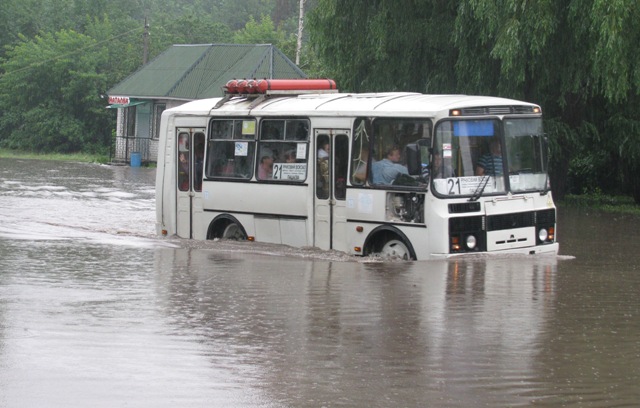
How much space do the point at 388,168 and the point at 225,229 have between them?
12.3 ft

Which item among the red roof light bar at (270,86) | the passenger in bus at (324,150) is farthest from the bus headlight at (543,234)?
the red roof light bar at (270,86)

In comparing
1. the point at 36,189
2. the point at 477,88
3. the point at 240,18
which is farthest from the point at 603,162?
the point at 240,18

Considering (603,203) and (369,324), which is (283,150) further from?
(603,203)

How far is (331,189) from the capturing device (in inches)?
639

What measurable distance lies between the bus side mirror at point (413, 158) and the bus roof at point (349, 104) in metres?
0.56

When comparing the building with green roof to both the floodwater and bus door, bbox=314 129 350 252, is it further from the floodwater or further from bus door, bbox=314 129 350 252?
the floodwater

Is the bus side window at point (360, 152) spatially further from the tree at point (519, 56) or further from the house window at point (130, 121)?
the house window at point (130, 121)

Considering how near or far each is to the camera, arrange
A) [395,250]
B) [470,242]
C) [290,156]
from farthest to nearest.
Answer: [290,156], [395,250], [470,242]

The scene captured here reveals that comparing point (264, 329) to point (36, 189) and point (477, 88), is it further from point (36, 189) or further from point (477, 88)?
point (36, 189)

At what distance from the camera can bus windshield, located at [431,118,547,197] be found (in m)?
14.8

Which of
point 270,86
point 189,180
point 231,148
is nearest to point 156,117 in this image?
point 189,180

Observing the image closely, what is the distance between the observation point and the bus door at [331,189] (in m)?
16.1

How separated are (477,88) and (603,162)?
738 cm

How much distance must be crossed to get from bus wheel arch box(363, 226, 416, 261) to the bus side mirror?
0.93m
